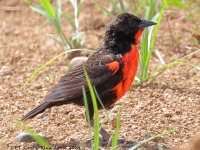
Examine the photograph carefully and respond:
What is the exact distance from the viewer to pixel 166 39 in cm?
799

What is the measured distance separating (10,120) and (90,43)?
2.22 m

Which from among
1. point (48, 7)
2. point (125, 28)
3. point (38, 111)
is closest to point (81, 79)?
point (38, 111)

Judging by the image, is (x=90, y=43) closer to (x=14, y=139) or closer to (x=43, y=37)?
(x=43, y=37)

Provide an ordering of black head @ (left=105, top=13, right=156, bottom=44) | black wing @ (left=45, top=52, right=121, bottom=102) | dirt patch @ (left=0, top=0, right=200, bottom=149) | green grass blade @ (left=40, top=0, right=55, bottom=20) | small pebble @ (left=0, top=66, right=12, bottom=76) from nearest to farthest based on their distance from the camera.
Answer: black wing @ (left=45, top=52, right=121, bottom=102) < dirt patch @ (left=0, top=0, right=200, bottom=149) < black head @ (left=105, top=13, right=156, bottom=44) < green grass blade @ (left=40, top=0, right=55, bottom=20) < small pebble @ (left=0, top=66, right=12, bottom=76)

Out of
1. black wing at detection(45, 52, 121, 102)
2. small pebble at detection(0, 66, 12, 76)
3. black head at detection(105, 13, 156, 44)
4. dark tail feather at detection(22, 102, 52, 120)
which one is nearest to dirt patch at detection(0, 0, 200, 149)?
small pebble at detection(0, 66, 12, 76)

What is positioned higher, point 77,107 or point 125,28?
point 125,28

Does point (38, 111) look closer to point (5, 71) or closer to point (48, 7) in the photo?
point (48, 7)

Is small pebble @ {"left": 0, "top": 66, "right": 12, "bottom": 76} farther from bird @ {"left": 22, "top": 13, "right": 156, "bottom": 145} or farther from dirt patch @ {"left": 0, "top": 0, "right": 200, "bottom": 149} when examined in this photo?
bird @ {"left": 22, "top": 13, "right": 156, "bottom": 145}

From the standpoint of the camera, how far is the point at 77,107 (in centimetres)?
627

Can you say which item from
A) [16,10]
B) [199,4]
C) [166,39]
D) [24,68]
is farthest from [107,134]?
[16,10]

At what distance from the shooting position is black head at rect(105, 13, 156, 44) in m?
5.87

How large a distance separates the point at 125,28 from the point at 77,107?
0.95 m

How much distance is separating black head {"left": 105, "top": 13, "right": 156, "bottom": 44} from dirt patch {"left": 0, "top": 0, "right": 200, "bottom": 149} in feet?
2.24

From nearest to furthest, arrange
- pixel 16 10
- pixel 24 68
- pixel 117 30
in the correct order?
pixel 117 30 < pixel 24 68 < pixel 16 10
